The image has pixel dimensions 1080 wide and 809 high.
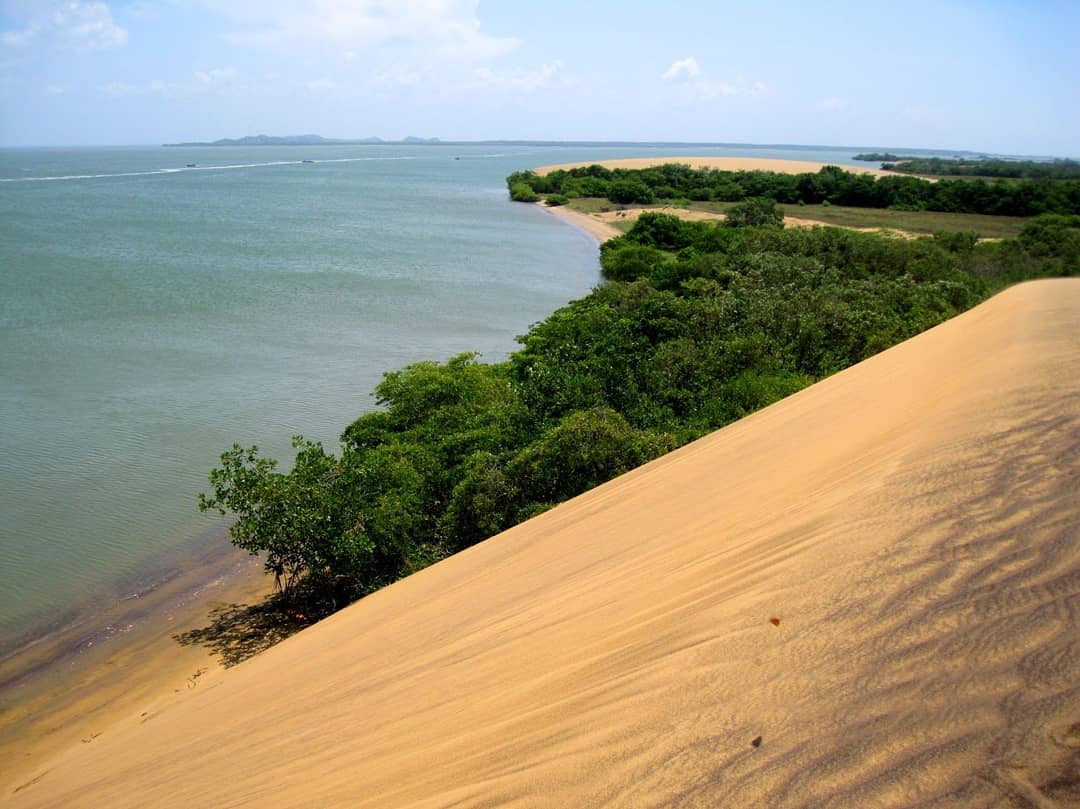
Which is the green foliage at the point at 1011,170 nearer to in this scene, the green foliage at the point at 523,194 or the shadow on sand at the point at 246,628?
the green foliage at the point at 523,194

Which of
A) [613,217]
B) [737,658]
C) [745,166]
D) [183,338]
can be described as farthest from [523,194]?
[737,658]

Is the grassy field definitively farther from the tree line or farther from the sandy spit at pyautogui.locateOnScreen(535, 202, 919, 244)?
the tree line

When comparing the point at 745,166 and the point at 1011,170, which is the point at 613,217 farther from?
the point at 745,166

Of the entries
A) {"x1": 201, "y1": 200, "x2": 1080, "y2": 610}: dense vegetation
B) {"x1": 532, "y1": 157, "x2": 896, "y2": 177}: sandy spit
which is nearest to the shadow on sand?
{"x1": 201, "y1": 200, "x2": 1080, "y2": 610}: dense vegetation

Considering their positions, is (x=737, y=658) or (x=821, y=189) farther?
(x=821, y=189)

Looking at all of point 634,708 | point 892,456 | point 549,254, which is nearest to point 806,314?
point 892,456

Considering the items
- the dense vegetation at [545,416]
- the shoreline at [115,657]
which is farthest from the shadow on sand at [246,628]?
the dense vegetation at [545,416]
